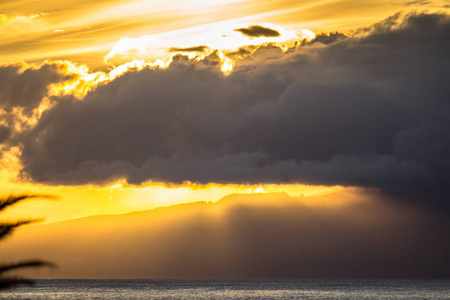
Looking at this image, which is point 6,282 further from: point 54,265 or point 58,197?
point 58,197

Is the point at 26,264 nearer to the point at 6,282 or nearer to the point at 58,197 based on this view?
the point at 6,282

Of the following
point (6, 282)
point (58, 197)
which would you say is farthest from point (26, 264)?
point (58, 197)

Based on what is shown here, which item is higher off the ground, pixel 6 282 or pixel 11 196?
pixel 11 196

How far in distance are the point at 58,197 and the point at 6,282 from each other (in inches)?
122

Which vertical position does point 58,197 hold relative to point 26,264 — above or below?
above

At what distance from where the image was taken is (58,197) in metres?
24.4

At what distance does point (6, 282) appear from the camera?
2394 centimetres

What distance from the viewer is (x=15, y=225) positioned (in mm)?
25438

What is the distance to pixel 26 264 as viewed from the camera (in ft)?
80.9

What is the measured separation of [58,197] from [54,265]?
217 cm

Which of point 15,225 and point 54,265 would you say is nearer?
point 54,265

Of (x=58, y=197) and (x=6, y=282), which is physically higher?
(x=58, y=197)

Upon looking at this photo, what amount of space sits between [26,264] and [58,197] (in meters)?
2.47

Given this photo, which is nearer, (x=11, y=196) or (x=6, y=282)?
(x=6, y=282)
